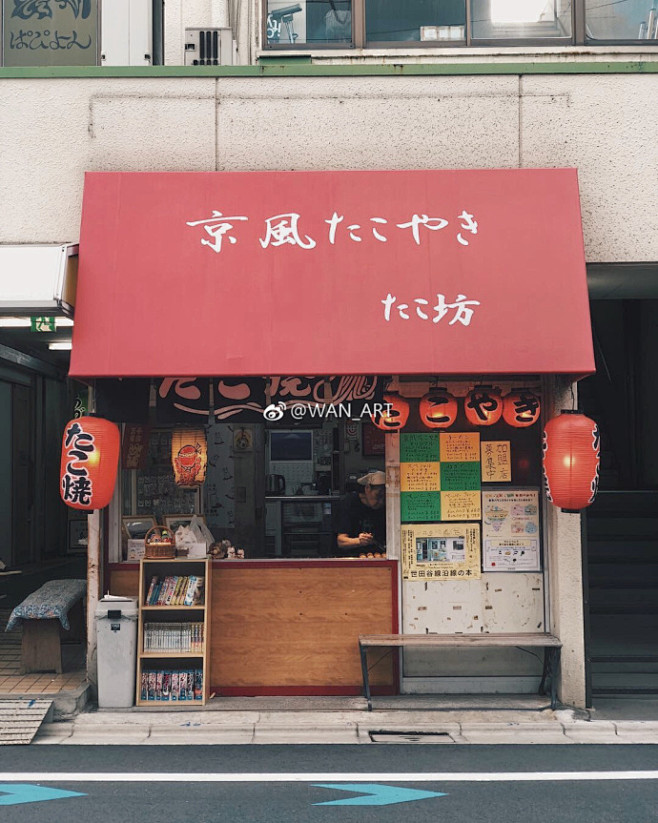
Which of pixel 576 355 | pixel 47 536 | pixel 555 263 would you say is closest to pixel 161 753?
pixel 576 355

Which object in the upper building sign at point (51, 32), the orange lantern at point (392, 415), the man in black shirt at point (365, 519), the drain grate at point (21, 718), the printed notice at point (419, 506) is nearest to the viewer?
the drain grate at point (21, 718)

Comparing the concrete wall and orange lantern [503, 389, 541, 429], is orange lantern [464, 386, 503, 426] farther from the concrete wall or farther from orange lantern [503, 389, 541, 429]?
the concrete wall

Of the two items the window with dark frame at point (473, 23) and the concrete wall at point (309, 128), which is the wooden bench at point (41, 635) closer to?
the concrete wall at point (309, 128)

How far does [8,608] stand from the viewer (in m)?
12.6

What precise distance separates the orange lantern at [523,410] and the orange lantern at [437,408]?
0.63m

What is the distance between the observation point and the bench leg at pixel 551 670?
26.6 ft

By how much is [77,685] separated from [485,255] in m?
6.26

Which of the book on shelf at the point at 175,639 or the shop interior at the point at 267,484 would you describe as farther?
the shop interior at the point at 267,484

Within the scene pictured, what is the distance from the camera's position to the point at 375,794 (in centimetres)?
621

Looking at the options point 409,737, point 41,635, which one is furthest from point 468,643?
point 41,635

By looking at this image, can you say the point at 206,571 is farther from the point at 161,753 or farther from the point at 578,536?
the point at 578,536

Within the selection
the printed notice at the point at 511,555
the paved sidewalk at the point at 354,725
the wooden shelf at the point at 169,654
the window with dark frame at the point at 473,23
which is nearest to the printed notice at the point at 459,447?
the printed notice at the point at 511,555

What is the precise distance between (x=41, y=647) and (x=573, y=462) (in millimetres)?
6193

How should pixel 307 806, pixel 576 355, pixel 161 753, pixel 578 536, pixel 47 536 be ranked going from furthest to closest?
1. pixel 47 536
2. pixel 578 536
3. pixel 576 355
4. pixel 161 753
5. pixel 307 806
